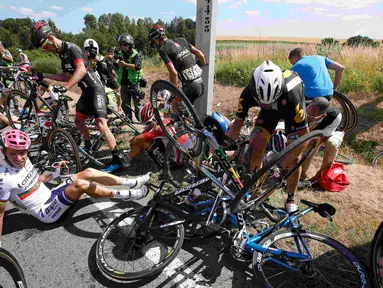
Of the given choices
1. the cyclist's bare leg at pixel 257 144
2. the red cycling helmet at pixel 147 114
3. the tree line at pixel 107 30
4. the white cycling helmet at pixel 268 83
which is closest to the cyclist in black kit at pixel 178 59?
the red cycling helmet at pixel 147 114

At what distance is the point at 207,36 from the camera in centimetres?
511

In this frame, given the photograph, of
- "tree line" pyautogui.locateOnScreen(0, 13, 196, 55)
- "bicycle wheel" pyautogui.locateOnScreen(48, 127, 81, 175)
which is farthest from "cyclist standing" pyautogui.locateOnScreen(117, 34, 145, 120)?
"tree line" pyautogui.locateOnScreen(0, 13, 196, 55)

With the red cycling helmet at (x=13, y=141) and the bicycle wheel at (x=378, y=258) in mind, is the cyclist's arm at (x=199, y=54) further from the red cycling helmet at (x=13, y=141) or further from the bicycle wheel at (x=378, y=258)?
the bicycle wheel at (x=378, y=258)

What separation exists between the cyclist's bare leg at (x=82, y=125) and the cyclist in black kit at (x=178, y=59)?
5.80 ft

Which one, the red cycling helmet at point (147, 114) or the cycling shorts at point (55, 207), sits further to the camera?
the red cycling helmet at point (147, 114)

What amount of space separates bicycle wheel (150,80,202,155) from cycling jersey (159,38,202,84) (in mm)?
1384

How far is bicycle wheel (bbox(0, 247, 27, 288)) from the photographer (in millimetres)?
2033

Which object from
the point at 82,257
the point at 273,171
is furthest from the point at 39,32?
the point at 273,171

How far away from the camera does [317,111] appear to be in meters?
3.77

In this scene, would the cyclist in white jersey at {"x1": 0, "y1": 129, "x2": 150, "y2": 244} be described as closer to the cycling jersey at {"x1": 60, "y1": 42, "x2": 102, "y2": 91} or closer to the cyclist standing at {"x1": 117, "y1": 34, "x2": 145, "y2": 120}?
the cycling jersey at {"x1": 60, "y1": 42, "x2": 102, "y2": 91}

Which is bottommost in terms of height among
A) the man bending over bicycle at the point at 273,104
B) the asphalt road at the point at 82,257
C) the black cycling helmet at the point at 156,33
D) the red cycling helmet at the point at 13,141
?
the asphalt road at the point at 82,257

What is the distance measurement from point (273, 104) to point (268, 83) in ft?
1.09

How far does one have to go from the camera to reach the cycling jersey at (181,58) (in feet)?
15.5

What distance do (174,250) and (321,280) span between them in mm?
1456
